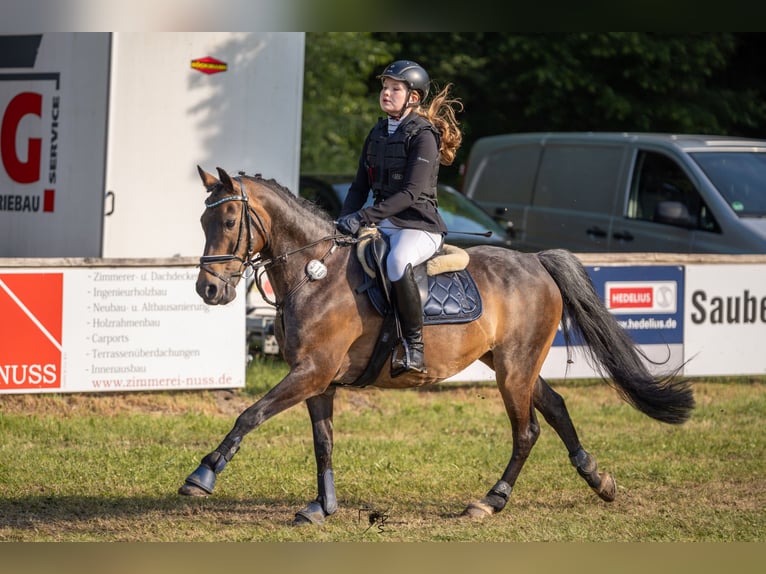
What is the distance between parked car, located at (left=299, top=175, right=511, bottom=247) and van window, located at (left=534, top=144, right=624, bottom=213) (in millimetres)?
1163

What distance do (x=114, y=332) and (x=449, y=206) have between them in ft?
17.4

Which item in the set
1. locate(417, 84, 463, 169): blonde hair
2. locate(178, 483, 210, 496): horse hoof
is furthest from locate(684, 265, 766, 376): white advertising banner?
locate(178, 483, 210, 496): horse hoof

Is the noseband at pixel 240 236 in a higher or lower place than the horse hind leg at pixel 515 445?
higher

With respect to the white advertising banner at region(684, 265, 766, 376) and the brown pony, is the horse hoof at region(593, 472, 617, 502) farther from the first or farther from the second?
the white advertising banner at region(684, 265, 766, 376)

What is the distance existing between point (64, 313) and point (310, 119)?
43.5 feet

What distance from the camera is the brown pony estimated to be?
6984 mm

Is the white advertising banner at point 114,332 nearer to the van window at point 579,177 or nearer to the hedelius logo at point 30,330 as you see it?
the hedelius logo at point 30,330

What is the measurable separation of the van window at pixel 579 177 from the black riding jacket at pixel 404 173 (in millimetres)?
8276

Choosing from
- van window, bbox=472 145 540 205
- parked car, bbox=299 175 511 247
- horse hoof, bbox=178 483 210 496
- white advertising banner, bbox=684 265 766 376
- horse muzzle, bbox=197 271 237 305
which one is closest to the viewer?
horse hoof, bbox=178 483 210 496

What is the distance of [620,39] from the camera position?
2252cm

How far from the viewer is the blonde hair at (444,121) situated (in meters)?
7.45

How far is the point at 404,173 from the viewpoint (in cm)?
728

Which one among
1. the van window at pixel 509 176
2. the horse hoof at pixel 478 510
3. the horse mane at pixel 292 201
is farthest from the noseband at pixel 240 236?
the van window at pixel 509 176

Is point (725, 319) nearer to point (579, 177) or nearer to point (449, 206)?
point (449, 206)
